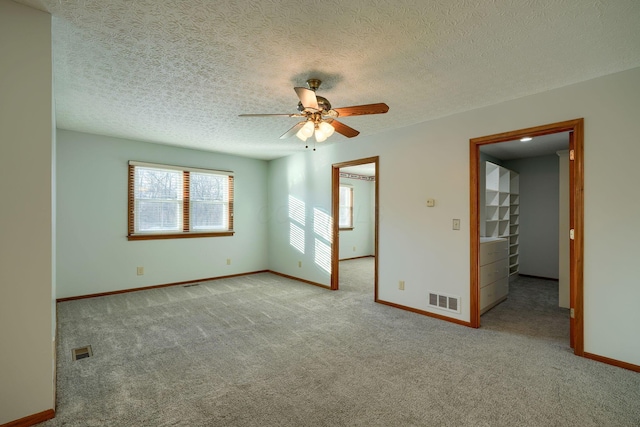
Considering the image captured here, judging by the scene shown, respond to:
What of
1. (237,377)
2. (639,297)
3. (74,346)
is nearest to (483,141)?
(639,297)

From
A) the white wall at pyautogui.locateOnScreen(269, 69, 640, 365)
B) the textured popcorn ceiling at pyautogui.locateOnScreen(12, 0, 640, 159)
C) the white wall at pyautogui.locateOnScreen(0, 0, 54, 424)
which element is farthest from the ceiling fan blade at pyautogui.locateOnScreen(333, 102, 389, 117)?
the white wall at pyautogui.locateOnScreen(0, 0, 54, 424)

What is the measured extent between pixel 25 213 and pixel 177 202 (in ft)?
11.5

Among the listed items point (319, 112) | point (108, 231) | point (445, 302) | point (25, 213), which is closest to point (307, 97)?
point (319, 112)

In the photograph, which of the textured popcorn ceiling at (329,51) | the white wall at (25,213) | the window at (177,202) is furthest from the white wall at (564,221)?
the window at (177,202)

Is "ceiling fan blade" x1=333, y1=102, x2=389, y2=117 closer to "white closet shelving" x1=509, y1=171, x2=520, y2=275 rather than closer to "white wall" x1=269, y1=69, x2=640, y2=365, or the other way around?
"white wall" x1=269, y1=69, x2=640, y2=365

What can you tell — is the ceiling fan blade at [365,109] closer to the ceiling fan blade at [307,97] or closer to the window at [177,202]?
the ceiling fan blade at [307,97]

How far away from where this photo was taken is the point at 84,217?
4262 mm

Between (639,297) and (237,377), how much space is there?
10.8ft

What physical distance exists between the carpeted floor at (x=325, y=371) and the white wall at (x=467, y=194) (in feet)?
1.34

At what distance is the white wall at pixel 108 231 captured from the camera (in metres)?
4.14

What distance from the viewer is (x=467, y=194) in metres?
3.28

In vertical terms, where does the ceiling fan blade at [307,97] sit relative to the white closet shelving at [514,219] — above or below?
above

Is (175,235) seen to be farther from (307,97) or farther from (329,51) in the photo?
(329,51)

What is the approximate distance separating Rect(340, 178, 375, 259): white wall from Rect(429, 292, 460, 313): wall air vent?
4.58 m
